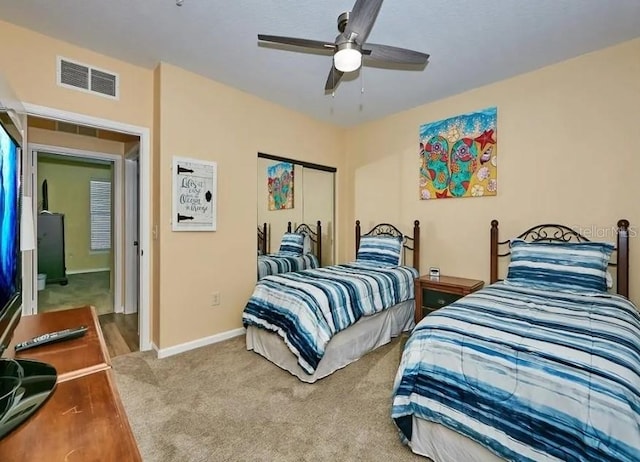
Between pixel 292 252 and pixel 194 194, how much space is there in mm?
1411

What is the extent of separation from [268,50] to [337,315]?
2.25 meters

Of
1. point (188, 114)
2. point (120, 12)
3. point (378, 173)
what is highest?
point (120, 12)

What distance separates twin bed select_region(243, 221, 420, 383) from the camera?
2.36m

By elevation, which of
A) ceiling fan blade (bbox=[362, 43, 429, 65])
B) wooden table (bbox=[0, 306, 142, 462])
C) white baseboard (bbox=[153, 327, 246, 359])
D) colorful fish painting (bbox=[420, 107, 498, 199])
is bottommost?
white baseboard (bbox=[153, 327, 246, 359])

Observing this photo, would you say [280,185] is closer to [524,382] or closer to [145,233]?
[145,233]

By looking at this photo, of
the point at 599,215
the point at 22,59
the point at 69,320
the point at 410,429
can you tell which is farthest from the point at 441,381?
the point at 22,59

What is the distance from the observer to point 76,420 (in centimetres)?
76

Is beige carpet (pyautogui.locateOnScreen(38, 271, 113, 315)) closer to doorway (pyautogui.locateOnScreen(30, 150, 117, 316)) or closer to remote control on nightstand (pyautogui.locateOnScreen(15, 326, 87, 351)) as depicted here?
doorway (pyautogui.locateOnScreen(30, 150, 117, 316))

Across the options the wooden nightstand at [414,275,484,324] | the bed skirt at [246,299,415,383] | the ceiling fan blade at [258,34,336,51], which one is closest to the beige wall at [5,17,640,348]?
the wooden nightstand at [414,275,484,324]

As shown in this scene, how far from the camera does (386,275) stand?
3.13 meters

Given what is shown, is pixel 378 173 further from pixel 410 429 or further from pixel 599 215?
pixel 410 429

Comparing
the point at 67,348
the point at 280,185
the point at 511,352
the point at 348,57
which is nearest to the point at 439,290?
the point at 511,352

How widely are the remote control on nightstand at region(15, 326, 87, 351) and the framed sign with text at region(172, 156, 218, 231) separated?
161 centimetres

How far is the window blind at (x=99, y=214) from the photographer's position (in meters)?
7.14
